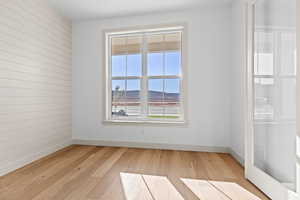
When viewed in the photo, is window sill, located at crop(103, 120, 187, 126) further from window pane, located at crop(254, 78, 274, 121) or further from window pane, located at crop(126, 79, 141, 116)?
window pane, located at crop(254, 78, 274, 121)

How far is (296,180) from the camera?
4.41ft

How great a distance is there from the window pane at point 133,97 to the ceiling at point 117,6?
1327mm

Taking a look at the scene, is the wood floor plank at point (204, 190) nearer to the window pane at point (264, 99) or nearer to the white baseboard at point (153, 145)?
the window pane at point (264, 99)

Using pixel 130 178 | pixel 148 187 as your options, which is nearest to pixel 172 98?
pixel 130 178

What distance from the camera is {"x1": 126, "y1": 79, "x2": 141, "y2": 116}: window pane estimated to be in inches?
141

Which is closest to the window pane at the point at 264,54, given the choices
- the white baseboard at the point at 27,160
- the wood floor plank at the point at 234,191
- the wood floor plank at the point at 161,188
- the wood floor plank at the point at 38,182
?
the wood floor plank at the point at 234,191

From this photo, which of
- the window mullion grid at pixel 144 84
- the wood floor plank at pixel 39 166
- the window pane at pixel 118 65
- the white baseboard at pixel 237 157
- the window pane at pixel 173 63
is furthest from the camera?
the window pane at pixel 118 65

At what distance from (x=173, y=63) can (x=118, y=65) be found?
1.15 meters

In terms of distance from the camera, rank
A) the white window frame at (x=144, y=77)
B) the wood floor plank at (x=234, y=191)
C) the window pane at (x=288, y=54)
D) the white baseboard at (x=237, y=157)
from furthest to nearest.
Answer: the white window frame at (x=144, y=77) < the white baseboard at (x=237, y=157) < the wood floor plank at (x=234, y=191) < the window pane at (x=288, y=54)

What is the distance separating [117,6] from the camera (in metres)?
3.12

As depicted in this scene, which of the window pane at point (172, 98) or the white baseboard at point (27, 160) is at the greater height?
the window pane at point (172, 98)

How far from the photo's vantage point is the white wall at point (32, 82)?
90.1 inches

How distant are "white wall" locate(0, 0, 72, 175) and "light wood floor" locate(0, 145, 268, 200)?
1.09 ft

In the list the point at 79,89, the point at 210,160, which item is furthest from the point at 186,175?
the point at 79,89
